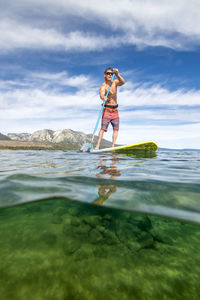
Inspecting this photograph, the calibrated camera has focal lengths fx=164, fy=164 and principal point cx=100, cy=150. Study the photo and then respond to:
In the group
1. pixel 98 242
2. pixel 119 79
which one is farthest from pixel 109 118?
pixel 98 242

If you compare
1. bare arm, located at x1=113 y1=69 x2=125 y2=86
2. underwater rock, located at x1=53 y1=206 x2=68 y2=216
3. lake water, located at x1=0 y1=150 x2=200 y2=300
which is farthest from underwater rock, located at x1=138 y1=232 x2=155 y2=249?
bare arm, located at x1=113 y1=69 x2=125 y2=86

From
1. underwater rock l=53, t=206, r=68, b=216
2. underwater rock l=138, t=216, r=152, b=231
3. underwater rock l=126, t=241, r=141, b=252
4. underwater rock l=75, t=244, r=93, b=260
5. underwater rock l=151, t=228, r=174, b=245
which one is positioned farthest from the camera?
underwater rock l=53, t=206, r=68, b=216

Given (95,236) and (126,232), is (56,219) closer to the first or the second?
(95,236)

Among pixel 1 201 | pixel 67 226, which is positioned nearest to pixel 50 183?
pixel 1 201

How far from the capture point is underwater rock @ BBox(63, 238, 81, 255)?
120 centimetres

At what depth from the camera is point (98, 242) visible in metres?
1.32

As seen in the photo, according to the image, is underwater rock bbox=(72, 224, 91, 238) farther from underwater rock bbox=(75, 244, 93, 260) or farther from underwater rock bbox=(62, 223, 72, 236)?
underwater rock bbox=(75, 244, 93, 260)

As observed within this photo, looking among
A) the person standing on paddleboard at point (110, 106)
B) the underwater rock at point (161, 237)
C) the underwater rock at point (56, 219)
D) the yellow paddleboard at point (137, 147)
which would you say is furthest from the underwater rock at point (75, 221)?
the person standing on paddleboard at point (110, 106)

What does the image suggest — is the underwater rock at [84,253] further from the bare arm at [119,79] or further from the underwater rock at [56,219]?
the bare arm at [119,79]

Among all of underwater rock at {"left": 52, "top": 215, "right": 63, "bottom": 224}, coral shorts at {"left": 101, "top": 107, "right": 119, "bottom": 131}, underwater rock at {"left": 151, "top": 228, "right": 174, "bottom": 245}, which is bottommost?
underwater rock at {"left": 151, "top": 228, "right": 174, "bottom": 245}

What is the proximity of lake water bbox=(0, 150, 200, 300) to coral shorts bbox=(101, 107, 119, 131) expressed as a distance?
6.69m

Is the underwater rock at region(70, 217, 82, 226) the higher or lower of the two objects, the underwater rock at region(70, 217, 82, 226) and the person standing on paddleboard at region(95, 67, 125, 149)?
the lower

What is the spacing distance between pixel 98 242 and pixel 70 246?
8.8 inches

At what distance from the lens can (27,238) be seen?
52.9 inches
